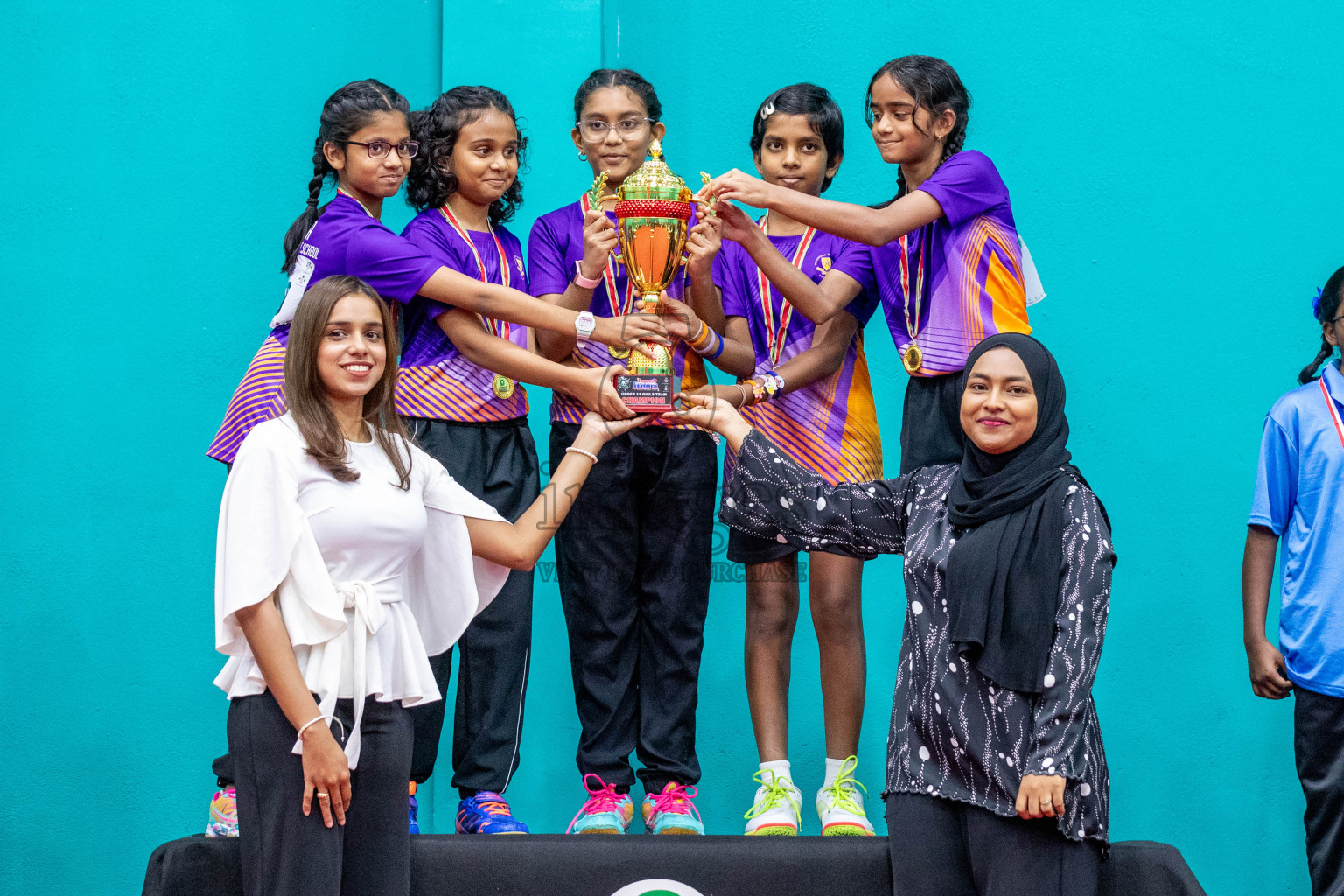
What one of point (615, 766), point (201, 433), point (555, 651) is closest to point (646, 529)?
point (615, 766)

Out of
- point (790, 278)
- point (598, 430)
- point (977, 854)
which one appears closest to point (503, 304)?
point (598, 430)

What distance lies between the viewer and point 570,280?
304 centimetres

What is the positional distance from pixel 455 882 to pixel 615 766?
1.54 ft

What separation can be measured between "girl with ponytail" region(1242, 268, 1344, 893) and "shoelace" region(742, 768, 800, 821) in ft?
3.71

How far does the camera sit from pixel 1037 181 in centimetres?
400

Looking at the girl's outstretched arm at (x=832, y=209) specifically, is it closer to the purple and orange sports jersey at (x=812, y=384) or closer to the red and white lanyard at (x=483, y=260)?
the purple and orange sports jersey at (x=812, y=384)

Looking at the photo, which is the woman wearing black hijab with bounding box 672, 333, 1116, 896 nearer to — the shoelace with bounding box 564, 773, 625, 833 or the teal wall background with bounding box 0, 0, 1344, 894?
the shoelace with bounding box 564, 773, 625, 833

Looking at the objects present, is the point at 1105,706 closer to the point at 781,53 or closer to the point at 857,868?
the point at 857,868

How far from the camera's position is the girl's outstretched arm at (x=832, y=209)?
8.74 ft

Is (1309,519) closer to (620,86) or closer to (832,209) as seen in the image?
(832,209)

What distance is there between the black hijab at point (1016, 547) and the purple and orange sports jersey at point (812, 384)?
24.8 inches

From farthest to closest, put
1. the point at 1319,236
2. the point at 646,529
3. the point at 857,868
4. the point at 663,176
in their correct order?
the point at 1319,236 → the point at 646,529 → the point at 663,176 → the point at 857,868

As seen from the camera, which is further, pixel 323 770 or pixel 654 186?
pixel 654 186

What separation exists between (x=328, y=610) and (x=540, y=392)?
6.61 ft
